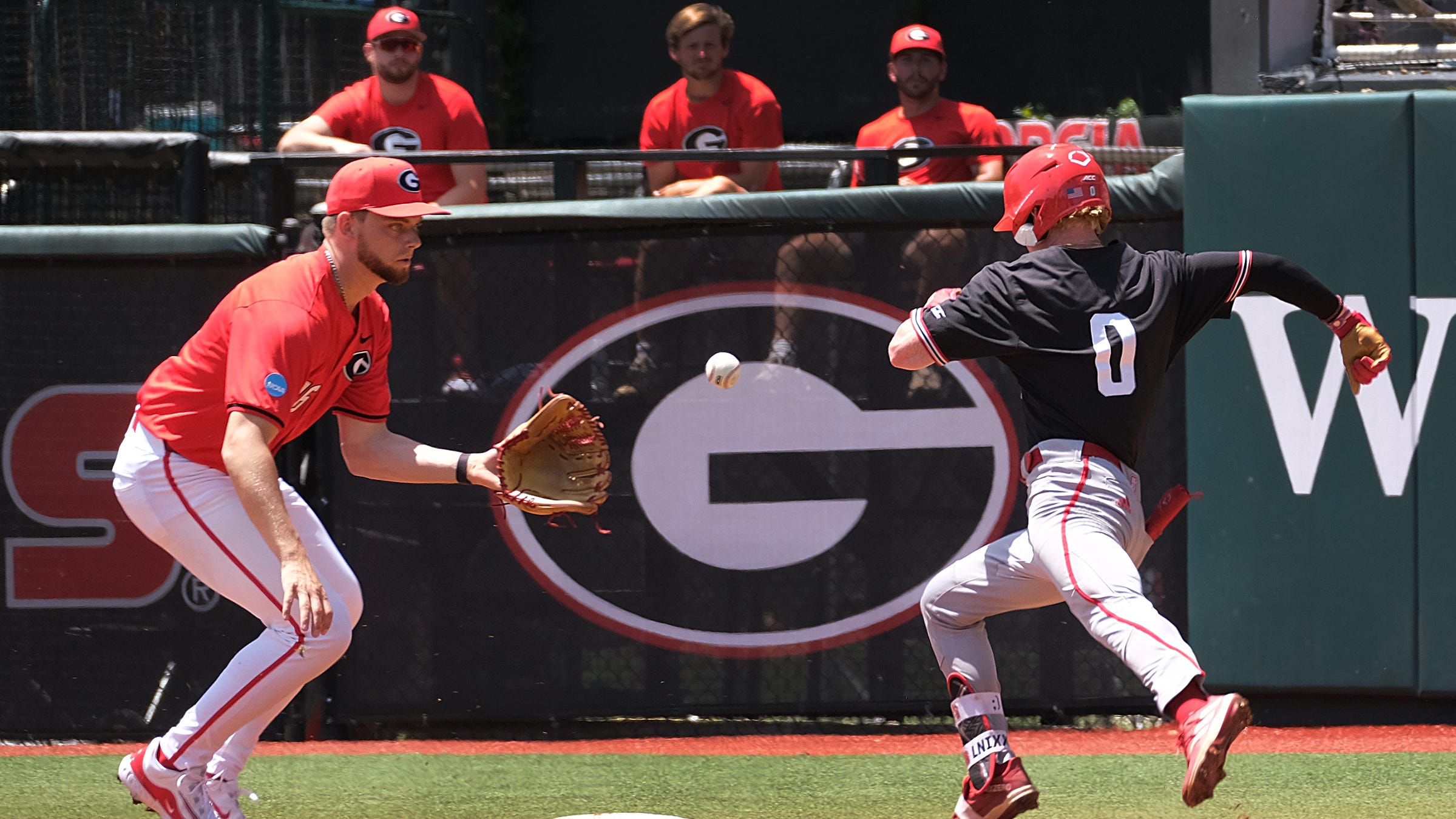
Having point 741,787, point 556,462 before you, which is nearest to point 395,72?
point 556,462

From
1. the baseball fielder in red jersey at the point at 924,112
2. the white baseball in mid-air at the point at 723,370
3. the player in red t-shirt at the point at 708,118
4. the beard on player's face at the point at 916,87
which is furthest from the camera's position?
the beard on player's face at the point at 916,87

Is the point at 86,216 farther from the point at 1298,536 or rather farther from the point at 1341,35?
the point at 1341,35

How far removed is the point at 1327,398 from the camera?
196 inches

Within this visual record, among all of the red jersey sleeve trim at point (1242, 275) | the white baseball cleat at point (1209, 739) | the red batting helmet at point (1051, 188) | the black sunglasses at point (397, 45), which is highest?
the black sunglasses at point (397, 45)

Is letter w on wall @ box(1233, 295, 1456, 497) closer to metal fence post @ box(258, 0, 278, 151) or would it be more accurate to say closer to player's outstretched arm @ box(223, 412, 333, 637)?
player's outstretched arm @ box(223, 412, 333, 637)

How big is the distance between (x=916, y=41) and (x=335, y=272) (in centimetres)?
350

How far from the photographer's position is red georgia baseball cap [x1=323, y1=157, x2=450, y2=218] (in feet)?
12.1

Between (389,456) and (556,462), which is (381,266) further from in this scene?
(556,462)

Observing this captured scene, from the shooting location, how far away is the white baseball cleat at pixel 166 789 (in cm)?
363

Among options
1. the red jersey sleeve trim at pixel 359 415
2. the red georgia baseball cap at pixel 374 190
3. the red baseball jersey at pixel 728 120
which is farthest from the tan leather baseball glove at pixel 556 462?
the red baseball jersey at pixel 728 120

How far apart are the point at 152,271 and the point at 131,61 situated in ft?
9.37

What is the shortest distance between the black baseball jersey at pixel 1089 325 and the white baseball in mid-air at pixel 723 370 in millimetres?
956

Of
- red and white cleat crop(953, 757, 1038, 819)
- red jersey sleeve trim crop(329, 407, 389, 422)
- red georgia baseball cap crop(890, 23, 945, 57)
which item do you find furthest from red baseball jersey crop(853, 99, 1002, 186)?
red and white cleat crop(953, 757, 1038, 819)

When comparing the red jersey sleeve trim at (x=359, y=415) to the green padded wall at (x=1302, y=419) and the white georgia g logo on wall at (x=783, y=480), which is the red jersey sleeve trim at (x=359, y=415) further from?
the green padded wall at (x=1302, y=419)
